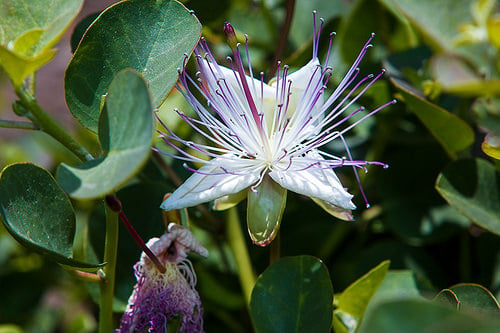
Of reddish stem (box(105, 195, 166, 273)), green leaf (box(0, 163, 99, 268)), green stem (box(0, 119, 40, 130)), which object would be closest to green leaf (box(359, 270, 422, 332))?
reddish stem (box(105, 195, 166, 273))

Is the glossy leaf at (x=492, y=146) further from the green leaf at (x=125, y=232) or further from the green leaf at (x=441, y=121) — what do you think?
the green leaf at (x=125, y=232)

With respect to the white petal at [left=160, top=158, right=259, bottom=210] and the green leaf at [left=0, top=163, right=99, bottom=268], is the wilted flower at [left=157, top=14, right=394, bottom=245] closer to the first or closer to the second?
the white petal at [left=160, top=158, right=259, bottom=210]

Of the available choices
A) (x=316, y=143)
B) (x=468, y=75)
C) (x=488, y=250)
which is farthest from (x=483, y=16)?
(x=316, y=143)

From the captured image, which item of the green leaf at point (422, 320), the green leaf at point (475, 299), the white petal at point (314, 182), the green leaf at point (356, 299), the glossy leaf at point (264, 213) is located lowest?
the green leaf at point (356, 299)

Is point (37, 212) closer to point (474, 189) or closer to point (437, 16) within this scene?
point (474, 189)

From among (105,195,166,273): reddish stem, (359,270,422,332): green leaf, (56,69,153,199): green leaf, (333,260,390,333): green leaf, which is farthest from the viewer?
(359,270,422,332): green leaf

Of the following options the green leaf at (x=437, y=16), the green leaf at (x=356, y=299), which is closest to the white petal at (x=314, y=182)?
the green leaf at (x=356, y=299)

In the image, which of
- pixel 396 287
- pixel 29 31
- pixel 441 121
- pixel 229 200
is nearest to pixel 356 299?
pixel 396 287
